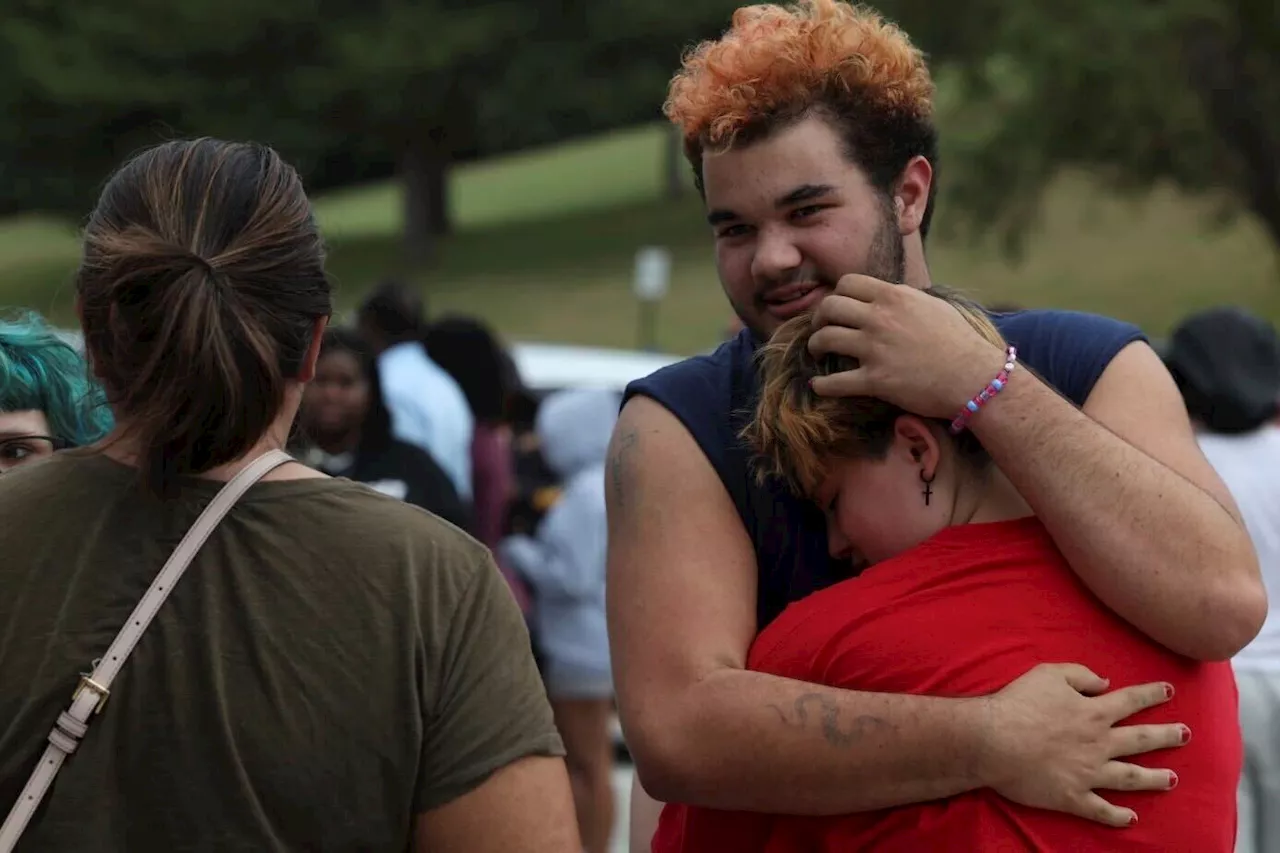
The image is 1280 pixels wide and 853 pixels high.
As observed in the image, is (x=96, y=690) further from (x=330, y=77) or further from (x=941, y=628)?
(x=330, y=77)

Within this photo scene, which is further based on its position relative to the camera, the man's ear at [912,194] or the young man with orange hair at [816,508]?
the man's ear at [912,194]

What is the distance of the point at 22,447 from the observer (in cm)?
307

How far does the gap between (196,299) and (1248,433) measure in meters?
3.68

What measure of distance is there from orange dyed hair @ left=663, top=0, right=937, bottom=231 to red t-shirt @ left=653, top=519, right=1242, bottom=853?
66cm

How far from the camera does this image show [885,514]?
233 cm

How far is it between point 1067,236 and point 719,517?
116ft

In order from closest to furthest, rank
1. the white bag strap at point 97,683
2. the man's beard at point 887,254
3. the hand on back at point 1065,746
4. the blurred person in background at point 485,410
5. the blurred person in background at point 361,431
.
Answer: the white bag strap at point 97,683 → the hand on back at point 1065,746 → the man's beard at point 887,254 → the blurred person in background at point 361,431 → the blurred person in background at point 485,410

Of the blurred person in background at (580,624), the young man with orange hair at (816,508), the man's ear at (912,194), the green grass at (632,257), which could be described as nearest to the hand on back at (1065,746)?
the young man with orange hair at (816,508)

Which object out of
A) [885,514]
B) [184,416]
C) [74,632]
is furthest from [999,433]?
[74,632]

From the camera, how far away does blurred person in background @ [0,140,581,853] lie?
2004 millimetres

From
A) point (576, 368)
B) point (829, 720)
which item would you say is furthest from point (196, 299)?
→ point (576, 368)

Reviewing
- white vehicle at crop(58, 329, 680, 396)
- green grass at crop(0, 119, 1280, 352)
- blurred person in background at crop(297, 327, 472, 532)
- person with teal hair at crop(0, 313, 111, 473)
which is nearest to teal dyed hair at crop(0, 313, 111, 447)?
person with teal hair at crop(0, 313, 111, 473)

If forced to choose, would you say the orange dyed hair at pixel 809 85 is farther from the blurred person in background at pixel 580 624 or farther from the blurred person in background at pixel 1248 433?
the blurred person in background at pixel 580 624

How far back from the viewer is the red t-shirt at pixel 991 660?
85.4 inches
